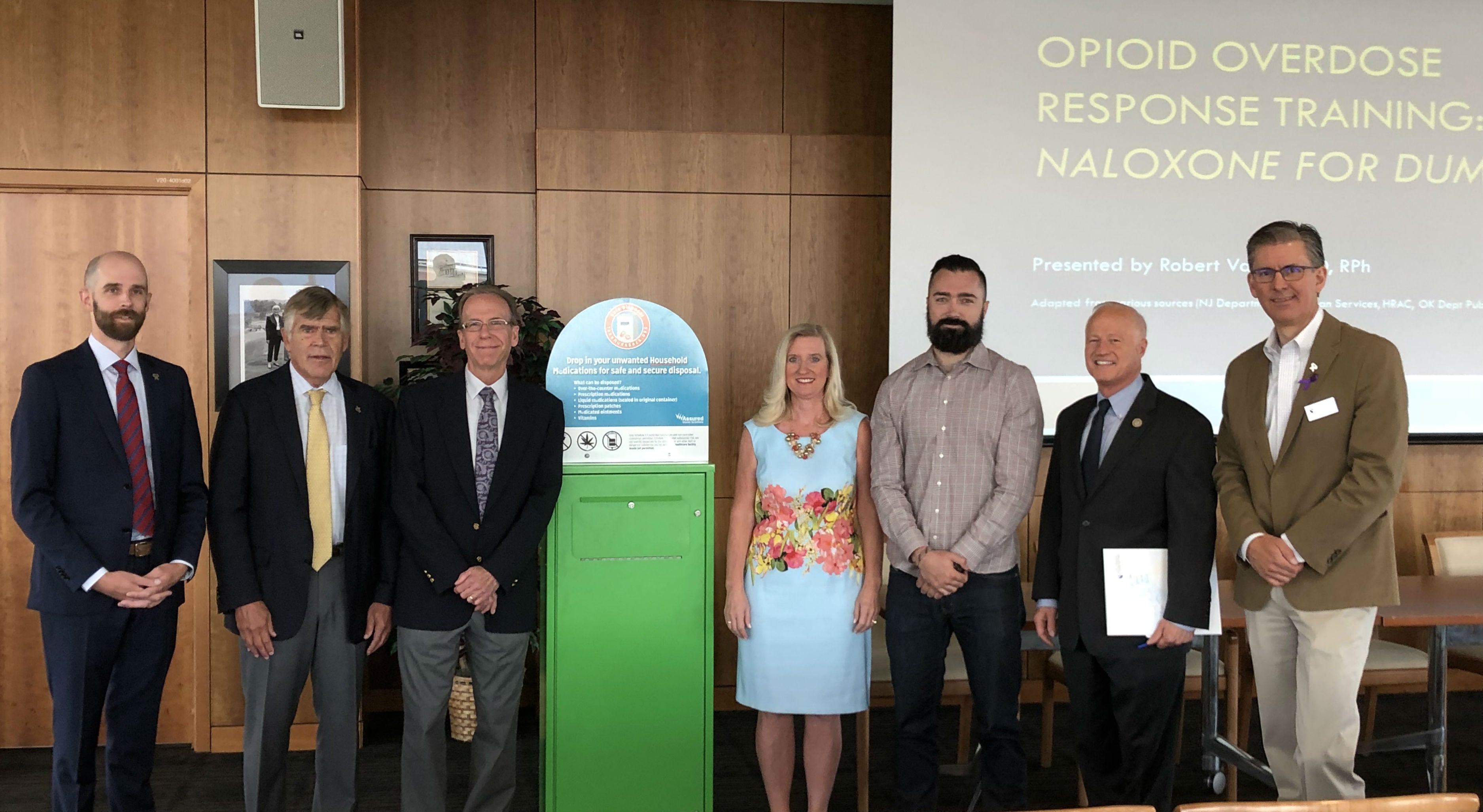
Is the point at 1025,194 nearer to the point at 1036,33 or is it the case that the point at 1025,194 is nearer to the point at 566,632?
the point at 1036,33

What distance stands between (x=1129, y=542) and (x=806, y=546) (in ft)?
3.12

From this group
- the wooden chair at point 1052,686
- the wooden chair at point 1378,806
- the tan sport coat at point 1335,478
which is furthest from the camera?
the wooden chair at point 1052,686

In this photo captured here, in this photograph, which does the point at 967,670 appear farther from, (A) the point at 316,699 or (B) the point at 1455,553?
(B) the point at 1455,553

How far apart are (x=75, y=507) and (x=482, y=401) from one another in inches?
45.6

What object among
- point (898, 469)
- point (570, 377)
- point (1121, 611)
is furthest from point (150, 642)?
point (1121, 611)

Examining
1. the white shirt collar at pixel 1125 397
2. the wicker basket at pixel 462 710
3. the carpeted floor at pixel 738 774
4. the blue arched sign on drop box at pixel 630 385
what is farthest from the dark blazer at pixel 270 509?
the white shirt collar at pixel 1125 397

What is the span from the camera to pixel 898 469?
123 inches

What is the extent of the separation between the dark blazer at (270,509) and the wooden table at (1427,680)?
9.34ft

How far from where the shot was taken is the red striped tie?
2.94 m

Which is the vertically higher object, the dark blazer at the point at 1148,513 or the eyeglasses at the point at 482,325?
the eyeglasses at the point at 482,325

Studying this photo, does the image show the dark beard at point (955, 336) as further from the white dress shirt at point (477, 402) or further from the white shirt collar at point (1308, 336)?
the white dress shirt at point (477, 402)

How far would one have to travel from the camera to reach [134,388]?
300cm

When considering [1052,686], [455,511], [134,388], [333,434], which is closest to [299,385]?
[333,434]

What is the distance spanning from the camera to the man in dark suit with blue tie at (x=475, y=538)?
3035 millimetres
